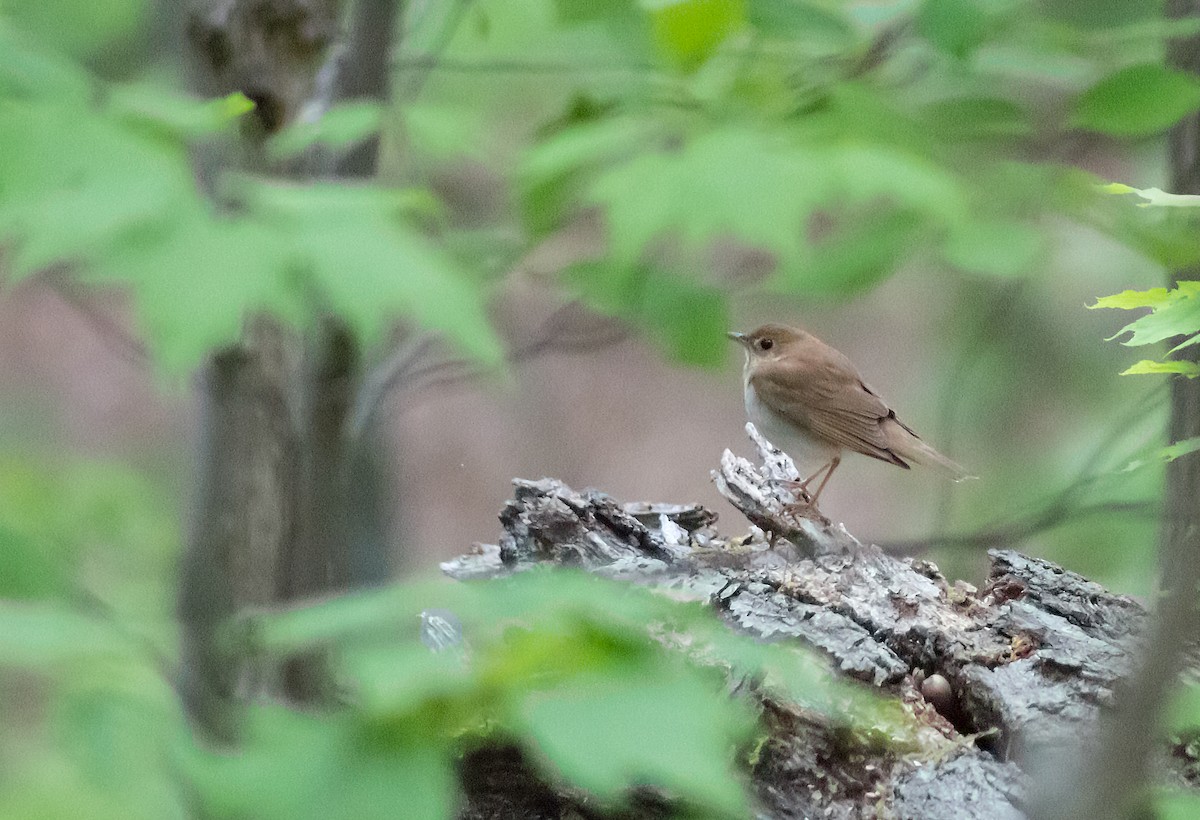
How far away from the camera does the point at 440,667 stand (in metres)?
0.92

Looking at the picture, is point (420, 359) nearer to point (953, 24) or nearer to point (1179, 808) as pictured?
point (953, 24)

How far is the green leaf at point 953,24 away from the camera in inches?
79.7

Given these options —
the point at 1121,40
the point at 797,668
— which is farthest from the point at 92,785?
the point at 1121,40

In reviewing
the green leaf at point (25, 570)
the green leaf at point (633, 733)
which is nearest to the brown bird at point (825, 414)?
the green leaf at point (25, 570)

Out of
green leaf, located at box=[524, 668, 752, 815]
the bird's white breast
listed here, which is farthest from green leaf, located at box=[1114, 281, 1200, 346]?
the bird's white breast

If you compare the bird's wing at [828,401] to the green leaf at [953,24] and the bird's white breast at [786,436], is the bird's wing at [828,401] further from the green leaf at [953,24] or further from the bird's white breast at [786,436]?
the green leaf at [953,24]

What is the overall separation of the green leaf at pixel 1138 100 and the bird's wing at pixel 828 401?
1.40 metres

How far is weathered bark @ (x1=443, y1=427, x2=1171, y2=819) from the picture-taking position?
6.13 ft

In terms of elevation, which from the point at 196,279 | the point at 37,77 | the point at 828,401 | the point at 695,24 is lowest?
the point at 196,279

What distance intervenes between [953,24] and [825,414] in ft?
5.71

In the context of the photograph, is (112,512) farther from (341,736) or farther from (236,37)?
(341,736)

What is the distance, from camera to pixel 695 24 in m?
2.03

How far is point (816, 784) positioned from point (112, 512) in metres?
3.23

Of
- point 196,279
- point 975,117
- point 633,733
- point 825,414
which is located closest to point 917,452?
point 825,414
